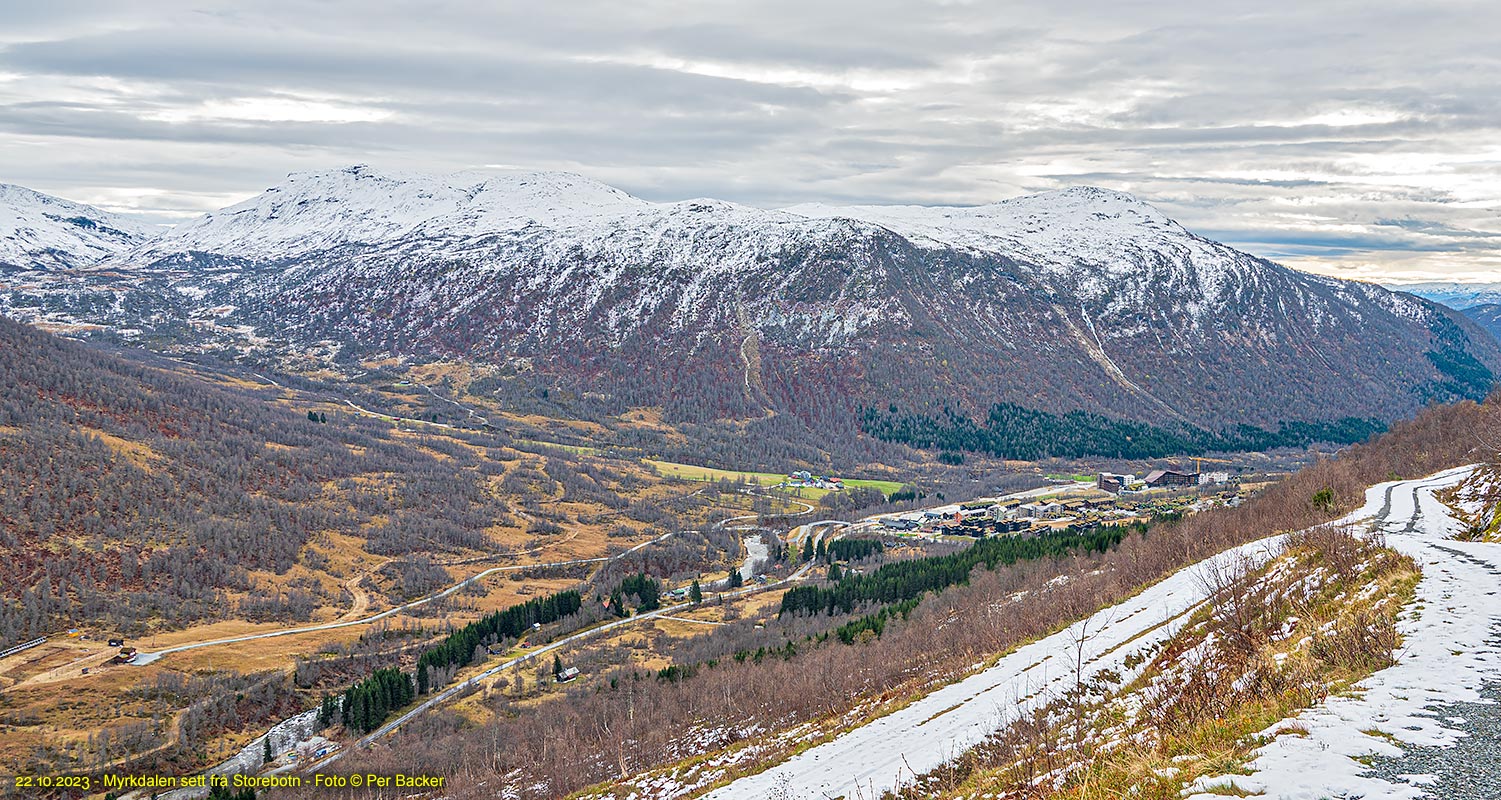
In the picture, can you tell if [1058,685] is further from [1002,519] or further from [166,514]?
[166,514]

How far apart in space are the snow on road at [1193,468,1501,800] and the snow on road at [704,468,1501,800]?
58 mm

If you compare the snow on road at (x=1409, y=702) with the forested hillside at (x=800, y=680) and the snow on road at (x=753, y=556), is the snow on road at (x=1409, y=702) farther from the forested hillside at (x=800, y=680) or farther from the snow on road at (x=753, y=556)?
the snow on road at (x=753, y=556)

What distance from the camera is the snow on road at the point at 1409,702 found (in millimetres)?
15031

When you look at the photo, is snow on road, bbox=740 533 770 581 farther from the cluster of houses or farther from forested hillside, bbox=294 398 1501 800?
forested hillside, bbox=294 398 1501 800

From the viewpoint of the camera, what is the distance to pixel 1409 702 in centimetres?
1867

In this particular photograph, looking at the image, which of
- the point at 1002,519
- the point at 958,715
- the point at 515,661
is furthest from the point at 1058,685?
the point at 1002,519

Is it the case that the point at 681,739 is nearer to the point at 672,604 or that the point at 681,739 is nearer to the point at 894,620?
the point at 894,620

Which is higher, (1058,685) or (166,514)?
(1058,685)

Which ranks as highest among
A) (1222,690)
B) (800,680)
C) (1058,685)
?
(1222,690)

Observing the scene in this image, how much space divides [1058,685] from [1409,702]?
16849 millimetres

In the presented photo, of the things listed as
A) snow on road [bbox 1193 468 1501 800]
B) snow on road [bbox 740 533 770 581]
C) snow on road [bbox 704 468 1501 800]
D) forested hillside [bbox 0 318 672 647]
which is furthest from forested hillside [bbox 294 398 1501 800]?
forested hillside [bbox 0 318 672 647]

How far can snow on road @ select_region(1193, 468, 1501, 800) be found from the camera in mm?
15031

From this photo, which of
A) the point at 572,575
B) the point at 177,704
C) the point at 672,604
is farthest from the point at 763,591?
the point at 177,704

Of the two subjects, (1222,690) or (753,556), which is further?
A: (753,556)
